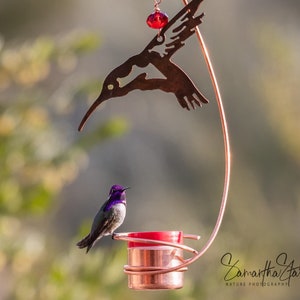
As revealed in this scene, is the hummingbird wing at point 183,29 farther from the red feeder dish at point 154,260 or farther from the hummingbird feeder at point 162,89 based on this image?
the red feeder dish at point 154,260

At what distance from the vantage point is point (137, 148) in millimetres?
12930

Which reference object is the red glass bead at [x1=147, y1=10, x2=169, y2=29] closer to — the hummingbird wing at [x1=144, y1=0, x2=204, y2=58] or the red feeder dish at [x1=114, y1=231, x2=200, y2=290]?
the hummingbird wing at [x1=144, y1=0, x2=204, y2=58]

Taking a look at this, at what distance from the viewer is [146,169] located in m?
12.7


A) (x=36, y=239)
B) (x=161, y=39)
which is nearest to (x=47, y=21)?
(x=36, y=239)

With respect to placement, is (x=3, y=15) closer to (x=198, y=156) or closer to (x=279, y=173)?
(x=198, y=156)

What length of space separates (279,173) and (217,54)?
2395mm

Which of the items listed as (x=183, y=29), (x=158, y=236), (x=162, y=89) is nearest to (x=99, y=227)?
(x=158, y=236)

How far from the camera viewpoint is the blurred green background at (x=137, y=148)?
16.4ft

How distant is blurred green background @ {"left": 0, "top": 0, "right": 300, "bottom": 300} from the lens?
4.98 m

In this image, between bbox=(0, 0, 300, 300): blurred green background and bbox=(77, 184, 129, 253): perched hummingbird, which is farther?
bbox=(0, 0, 300, 300): blurred green background
